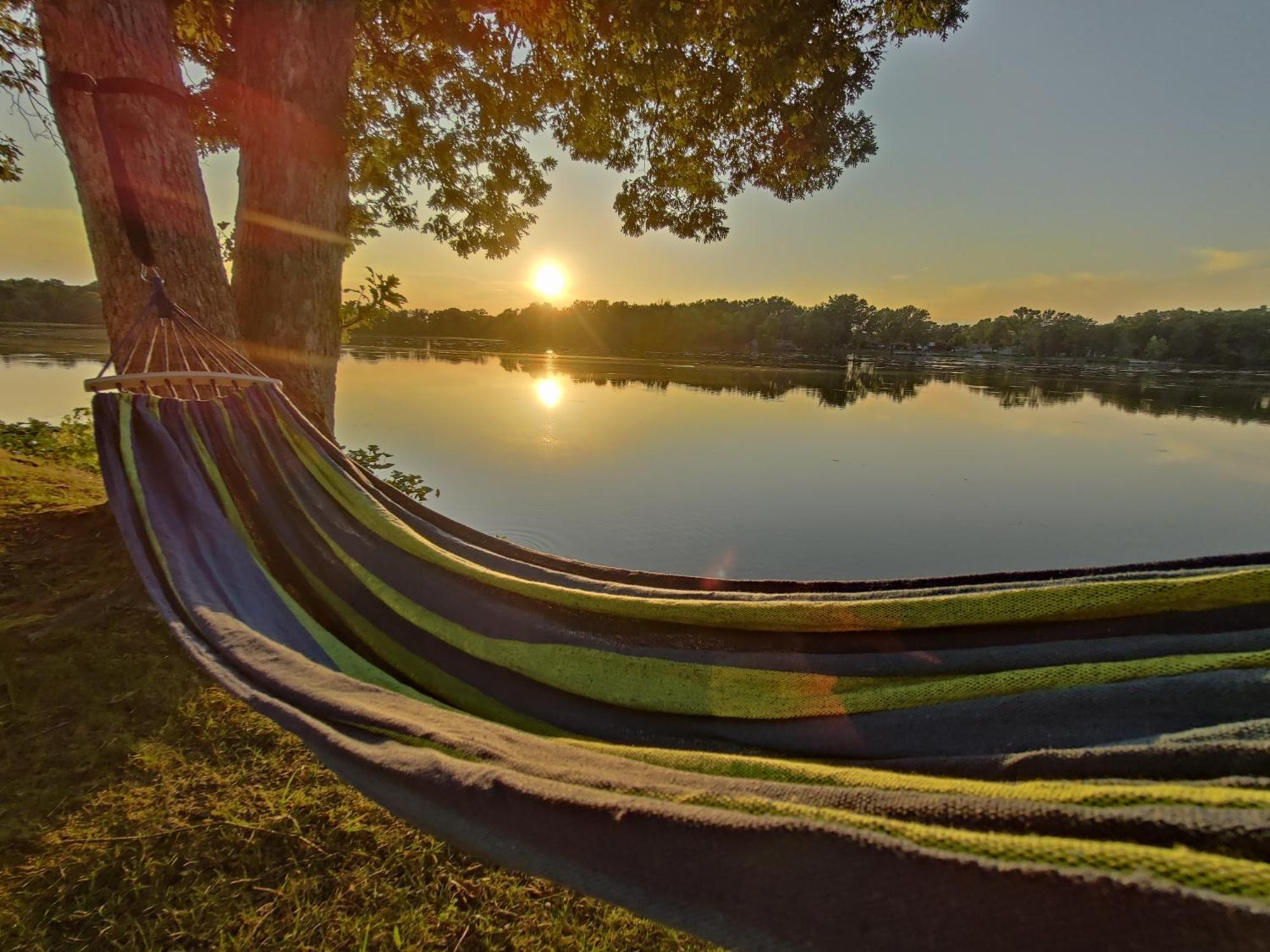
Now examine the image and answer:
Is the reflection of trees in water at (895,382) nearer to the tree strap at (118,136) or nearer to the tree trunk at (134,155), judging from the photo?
the tree trunk at (134,155)

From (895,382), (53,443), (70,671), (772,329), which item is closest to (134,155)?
(70,671)

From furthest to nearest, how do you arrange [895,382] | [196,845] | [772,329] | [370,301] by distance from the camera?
[772,329] < [895,382] < [370,301] < [196,845]

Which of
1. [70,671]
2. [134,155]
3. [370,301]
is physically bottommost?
→ [70,671]

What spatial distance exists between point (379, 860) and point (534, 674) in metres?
0.54

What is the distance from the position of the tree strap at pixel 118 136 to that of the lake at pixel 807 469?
3.66 metres

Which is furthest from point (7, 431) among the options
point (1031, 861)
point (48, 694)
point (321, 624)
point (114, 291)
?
point (1031, 861)

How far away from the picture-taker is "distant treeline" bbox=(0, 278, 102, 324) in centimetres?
3200

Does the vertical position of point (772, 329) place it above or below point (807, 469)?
above

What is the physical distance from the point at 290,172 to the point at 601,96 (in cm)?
257

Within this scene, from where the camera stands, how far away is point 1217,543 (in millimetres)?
5441

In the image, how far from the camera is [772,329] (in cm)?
5056

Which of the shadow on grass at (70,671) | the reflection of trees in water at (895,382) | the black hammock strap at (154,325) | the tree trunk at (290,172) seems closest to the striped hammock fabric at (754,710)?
the black hammock strap at (154,325)

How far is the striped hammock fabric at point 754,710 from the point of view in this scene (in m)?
0.43

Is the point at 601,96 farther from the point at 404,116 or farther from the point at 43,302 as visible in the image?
the point at 43,302
